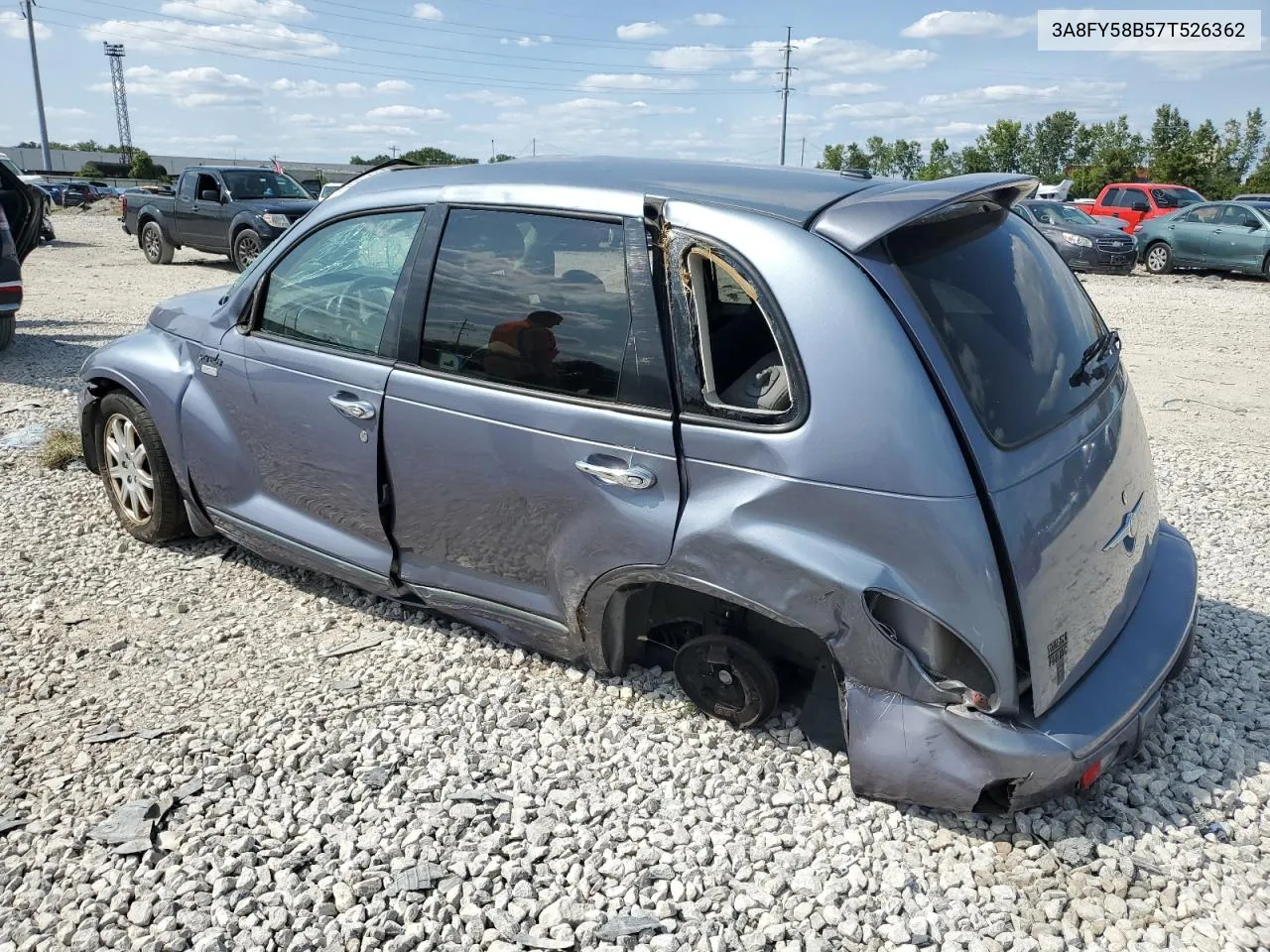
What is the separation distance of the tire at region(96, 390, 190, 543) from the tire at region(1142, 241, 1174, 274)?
20.9 metres

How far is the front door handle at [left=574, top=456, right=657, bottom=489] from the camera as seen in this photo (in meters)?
2.92

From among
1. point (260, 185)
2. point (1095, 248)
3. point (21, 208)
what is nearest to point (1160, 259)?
point (1095, 248)

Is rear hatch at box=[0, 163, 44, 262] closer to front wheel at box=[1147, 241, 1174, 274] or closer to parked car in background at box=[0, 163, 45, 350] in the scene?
parked car in background at box=[0, 163, 45, 350]

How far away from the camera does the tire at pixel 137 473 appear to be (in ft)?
14.9

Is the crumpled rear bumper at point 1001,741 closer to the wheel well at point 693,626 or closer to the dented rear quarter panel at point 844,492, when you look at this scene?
the dented rear quarter panel at point 844,492

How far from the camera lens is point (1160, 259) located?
2061 centimetres

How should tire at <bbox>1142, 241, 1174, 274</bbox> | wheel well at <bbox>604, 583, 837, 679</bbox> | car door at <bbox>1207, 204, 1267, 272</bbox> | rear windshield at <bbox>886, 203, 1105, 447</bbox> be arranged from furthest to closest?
tire at <bbox>1142, 241, 1174, 274</bbox> → car door at <bbox>1207, 204, 1267, 272</bbox> → wheel well at <bbox>604, 583, 837, 679</bbox> → rear windshield at <bbox>886, 203, 1105, 447</bbox>

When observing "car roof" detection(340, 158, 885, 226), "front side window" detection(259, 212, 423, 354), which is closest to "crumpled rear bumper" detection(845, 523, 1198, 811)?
"car roof" detection(340, 158, 885, 226)

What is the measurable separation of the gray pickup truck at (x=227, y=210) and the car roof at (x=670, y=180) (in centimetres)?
1339

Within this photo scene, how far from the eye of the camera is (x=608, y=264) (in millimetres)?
3076

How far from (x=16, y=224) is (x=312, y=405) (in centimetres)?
825

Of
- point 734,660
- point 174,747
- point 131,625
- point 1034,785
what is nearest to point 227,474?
point 131,625

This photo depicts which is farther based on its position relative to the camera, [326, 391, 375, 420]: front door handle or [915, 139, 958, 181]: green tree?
[915, 139, 958, 181]: green tree

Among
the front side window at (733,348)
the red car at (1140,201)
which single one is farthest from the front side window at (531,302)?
the red car at (1140,201)
